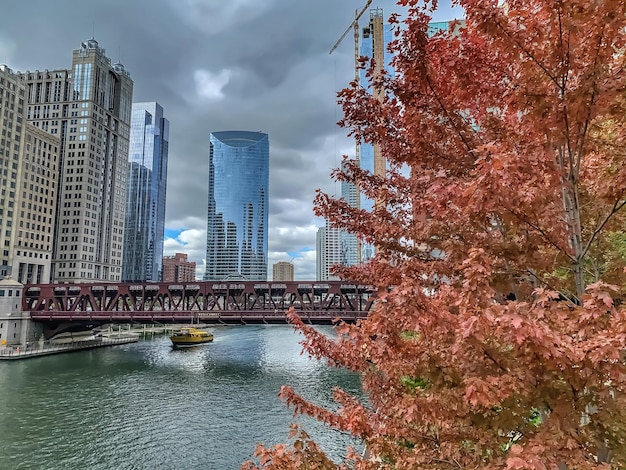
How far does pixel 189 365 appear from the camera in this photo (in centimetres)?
5709

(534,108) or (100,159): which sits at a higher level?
(100,159)

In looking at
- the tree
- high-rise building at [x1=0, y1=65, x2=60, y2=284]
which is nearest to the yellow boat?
high-rise building at [x1=0, y1=65, x2=60, y2=284]

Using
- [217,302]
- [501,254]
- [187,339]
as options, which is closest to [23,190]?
[187,339]

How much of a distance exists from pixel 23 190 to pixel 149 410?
4153 inches

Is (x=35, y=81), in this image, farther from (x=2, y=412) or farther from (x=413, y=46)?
(x=413, y=46)

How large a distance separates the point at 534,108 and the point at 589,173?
9.87 feet

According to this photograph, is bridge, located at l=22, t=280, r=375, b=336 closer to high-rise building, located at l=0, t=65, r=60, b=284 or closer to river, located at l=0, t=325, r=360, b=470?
river, located at l=0, t=325, r=360, b=470

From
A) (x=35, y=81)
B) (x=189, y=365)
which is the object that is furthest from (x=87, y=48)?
(x=189, y=365)

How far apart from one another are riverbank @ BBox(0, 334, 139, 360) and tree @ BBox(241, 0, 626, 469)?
2609 inches

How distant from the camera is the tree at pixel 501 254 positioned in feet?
13.0

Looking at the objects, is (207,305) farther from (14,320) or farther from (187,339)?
(14,320)

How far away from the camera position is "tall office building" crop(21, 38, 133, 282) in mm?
131375

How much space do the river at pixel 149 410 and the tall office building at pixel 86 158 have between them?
8213cm

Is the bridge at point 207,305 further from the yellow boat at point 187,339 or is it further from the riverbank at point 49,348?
the yellow boat at point 187,339
